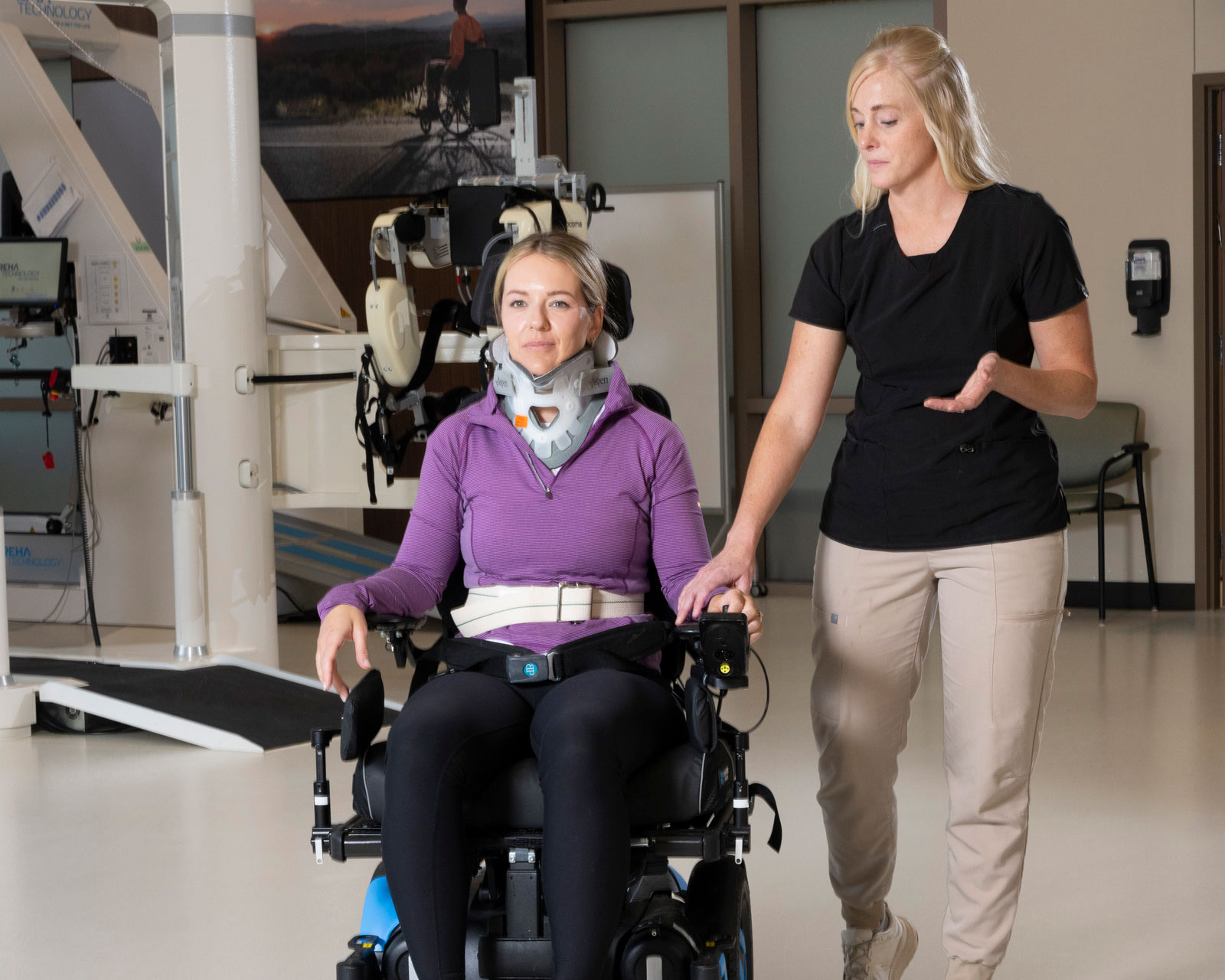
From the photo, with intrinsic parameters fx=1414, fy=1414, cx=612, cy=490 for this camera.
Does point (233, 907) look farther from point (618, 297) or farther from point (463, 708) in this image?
point (618, 297)

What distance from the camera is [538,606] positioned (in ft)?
6.83

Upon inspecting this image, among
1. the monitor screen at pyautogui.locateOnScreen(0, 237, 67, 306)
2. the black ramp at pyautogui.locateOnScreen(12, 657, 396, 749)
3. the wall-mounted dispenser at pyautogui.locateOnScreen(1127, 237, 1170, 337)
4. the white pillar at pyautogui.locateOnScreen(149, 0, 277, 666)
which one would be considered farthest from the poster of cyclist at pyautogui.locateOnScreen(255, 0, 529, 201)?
the black ramp at pyautogui.locateOnScreen(12, 657, 396, 749)

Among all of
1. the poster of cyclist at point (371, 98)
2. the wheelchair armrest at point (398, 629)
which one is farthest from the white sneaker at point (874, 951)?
the poster of cyclist at point (371, 98)

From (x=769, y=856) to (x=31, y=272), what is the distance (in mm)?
3889

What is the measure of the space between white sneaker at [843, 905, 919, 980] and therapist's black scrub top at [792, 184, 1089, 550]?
0.64 meters

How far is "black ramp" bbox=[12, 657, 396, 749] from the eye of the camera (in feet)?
13.5

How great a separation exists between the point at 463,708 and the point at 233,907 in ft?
4.02

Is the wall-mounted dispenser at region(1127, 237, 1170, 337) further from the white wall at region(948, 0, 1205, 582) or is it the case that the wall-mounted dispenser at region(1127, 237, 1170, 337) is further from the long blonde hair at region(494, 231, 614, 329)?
the long blonde hair at region(494, 231, 614, 329)

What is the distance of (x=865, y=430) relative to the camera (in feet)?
6.84

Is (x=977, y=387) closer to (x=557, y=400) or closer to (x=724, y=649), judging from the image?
(x=724, y=649)

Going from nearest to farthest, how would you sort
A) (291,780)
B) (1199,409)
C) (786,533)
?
1. (291,780)
2. (1199,409)
3. (786,533)

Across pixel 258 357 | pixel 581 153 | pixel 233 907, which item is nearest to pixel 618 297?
pixel 233 907

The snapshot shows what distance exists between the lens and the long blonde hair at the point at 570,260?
223 centimetres

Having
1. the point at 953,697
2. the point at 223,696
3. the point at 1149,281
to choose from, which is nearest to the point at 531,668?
the point at 953,697
